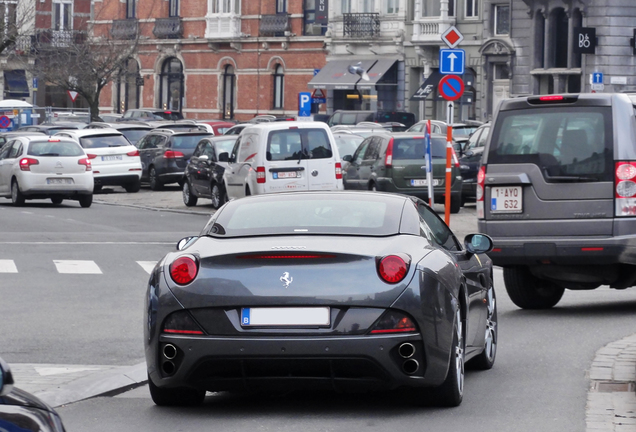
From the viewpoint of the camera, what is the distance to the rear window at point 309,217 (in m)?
7.13

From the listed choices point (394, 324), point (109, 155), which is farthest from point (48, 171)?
point (394, 324)

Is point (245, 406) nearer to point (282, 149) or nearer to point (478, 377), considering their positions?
point (478, 377)

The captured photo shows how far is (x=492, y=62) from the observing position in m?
53.0

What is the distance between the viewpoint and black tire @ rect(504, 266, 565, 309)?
40.8 ft

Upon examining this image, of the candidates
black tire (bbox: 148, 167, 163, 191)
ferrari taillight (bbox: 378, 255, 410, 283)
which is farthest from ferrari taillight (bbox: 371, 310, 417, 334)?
black tire (bbox: 148, 167, 163, 191)

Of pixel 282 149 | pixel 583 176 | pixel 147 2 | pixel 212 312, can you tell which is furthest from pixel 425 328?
pixel 147 2

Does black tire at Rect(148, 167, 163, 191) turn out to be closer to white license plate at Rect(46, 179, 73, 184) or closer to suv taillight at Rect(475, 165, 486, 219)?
white license plate at Rect(46, 179, 73, 184)

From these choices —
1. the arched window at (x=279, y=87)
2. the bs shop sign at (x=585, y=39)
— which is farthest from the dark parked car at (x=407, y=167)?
the arched window at (x=279, y=87)

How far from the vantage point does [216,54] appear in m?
68.8

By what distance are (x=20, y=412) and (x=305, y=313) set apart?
3119 millimetres

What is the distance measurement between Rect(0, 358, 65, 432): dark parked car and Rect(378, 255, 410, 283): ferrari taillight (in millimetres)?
3023

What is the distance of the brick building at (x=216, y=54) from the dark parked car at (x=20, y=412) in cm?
5933

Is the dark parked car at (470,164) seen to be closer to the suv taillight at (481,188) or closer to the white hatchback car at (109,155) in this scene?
the white hatchback car at (109,155)

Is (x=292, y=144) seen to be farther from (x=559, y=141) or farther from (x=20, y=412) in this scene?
(x=20, y=412)
